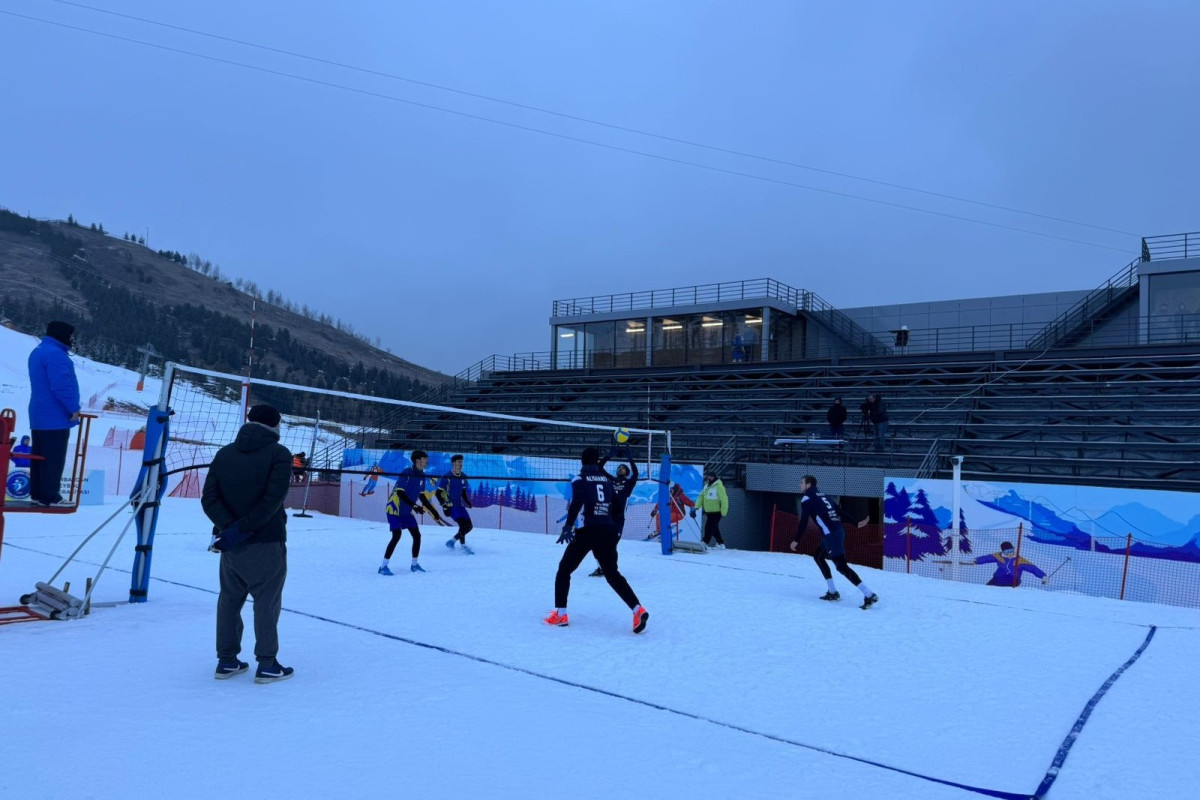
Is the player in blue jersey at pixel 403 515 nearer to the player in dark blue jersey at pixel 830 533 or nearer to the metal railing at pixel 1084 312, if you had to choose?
the player in dark blue jersey at pixel 830 533

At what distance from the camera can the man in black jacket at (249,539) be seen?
5.04 metres

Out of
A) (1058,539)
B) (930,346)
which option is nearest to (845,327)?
(930,346)

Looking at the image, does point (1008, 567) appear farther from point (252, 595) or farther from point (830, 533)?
point (252, 595)

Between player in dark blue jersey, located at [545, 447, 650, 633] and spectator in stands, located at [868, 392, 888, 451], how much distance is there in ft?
45.4

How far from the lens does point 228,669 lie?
5.09 metres

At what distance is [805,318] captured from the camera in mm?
32938

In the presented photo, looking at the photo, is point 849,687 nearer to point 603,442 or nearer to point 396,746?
point 396,746

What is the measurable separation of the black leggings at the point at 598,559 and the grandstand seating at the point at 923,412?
508 inches

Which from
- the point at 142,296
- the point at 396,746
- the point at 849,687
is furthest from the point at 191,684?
the point at 142,296

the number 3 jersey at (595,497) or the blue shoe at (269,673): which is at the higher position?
the number 3 jersey at (595,497)

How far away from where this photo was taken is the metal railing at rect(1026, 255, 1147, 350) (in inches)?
1024

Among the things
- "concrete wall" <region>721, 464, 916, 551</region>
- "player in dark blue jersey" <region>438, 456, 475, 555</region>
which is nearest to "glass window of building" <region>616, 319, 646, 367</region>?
"concrete wall" <region>721, 464, 916, 551</region>

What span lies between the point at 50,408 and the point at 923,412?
19.9m

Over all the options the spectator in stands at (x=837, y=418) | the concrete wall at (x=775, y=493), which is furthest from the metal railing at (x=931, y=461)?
the spectator in stands at (x=837, y=418)
